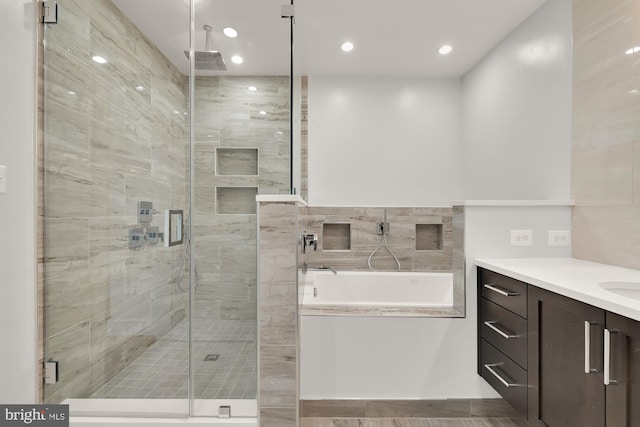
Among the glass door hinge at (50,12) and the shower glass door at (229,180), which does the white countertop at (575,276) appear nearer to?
the shower glass door at (229,180)

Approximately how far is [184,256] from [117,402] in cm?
82

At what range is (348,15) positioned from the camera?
8.16 ft

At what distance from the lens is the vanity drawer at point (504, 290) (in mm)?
1533

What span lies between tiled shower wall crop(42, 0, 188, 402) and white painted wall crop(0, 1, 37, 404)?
4.0 inches

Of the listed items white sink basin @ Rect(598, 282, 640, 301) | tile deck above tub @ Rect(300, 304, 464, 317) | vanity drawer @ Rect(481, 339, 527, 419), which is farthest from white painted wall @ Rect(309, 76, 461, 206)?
white sink basin @ Rect(598, 282, 640, 301)

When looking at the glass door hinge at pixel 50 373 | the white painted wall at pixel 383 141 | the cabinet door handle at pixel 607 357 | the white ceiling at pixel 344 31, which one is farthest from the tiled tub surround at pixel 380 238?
the cabinet door handle at pixel 607 357

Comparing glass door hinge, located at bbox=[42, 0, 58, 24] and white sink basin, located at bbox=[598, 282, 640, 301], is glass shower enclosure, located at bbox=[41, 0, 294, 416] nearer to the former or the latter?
glass door hinge, located at bbox=[42, 0, 58, 24]

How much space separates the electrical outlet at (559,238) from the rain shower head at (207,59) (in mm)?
2116

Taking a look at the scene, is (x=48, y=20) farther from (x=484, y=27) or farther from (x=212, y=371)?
(x=484, y=27)

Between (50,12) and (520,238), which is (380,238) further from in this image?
(50,12)

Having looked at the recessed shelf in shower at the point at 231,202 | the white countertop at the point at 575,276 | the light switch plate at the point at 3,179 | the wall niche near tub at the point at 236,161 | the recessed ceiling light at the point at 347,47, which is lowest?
the white countertop at the point at 575,276

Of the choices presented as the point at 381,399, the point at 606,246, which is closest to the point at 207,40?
the point at 381,399

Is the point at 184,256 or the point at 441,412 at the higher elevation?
the point at 184,256

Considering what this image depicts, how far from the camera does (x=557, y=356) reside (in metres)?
1.31
